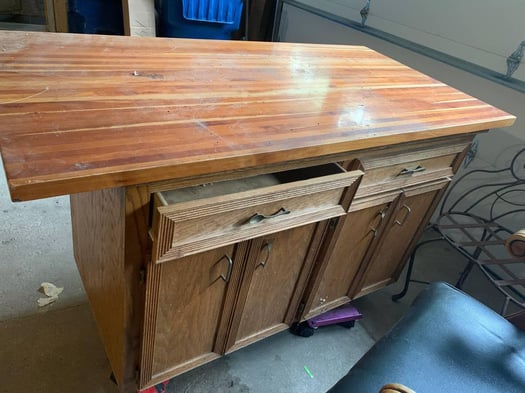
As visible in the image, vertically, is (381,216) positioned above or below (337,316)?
above

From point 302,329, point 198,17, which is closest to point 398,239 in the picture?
point 302,329

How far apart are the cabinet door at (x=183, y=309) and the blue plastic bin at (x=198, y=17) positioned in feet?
5.21

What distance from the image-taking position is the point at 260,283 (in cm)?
104

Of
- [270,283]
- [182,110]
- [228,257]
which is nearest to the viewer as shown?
[182,110]

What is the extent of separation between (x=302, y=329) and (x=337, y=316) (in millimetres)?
140

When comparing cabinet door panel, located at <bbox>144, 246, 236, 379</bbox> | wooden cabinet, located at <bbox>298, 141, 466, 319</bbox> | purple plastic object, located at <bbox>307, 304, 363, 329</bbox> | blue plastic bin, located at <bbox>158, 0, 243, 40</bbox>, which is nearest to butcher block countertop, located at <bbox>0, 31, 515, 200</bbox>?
wooden cabinet, located at <bbox>298, 141, 466, 319</bbox>

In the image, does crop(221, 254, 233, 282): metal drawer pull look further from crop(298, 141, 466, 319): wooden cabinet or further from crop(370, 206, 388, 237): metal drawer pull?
crop(370, 206, 388, 237): metal drawer pull

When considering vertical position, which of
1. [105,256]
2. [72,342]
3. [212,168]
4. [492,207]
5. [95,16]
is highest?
[212,168]

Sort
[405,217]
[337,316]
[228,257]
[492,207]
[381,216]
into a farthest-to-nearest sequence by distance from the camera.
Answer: [492,207]
[337,316]
[405,217]
[381,216]
[228,257]

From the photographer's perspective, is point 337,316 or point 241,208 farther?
point 337,316

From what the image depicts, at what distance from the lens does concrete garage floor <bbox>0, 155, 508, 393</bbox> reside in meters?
1.16

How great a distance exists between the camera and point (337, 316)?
4.69 feet

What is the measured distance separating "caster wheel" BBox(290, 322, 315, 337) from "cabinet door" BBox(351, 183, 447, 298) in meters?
0.20

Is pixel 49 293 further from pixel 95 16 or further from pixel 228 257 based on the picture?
pixel 95 16
